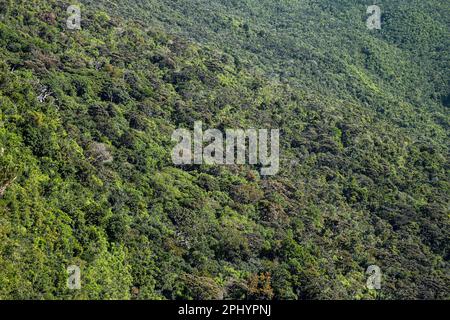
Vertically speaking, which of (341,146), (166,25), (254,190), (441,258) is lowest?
(441,258)

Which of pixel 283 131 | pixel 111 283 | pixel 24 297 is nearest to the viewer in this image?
pixel 24 297

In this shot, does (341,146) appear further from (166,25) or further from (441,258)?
(166,25)

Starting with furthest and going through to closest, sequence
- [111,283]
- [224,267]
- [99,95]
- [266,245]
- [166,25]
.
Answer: [166,25] → [99,95] → [266,245] → [224,267] → [111,283]

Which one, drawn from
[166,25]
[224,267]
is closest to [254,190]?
[224,267]

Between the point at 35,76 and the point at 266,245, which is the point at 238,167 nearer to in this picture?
the point at 266,245

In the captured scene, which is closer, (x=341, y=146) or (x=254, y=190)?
(x=254, y=190)

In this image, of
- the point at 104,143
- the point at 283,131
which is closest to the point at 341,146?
the point at 283,131

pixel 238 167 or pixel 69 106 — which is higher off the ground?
pixel 69 106
